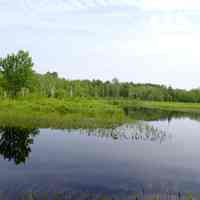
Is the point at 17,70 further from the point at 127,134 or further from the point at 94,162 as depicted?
the point at 94,162

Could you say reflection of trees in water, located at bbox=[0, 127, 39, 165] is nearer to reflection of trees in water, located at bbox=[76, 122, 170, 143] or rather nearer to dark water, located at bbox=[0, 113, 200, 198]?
dark water, located at bbox=[0, 113, 200, 198]

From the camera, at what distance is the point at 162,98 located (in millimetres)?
118312

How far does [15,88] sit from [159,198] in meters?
41.1

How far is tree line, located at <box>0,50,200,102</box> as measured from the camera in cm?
4450

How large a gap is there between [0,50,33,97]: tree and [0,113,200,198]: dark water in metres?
25.6

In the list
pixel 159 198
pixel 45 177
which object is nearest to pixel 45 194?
pixel 45 177

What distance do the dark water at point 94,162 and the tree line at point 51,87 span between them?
26467mm

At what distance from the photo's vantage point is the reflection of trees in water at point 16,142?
13.5m

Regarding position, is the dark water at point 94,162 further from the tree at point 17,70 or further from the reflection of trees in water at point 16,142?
the tree at point 17,70

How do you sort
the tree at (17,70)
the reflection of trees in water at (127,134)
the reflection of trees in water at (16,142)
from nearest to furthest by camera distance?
the reflection of trees in water at (16,142), the reflection of trees in water at (127,134), the tree at (17,70)

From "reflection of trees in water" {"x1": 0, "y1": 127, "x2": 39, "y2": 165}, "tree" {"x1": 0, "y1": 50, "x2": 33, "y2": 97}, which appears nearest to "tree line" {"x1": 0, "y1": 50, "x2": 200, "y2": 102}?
"tree" {"x1": 0, "y1": 50, "x2": 33, "y2": 97}

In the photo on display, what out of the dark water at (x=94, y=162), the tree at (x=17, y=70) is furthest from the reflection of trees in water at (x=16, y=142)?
the tree at (x=17, y=70)

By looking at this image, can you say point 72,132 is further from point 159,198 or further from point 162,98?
point 162,98

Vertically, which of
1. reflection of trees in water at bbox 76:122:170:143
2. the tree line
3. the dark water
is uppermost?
the tree line
